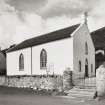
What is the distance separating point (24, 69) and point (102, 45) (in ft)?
51.6

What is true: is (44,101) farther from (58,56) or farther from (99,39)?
(99,39)

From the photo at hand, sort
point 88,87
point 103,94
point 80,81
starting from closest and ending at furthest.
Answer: point 103,94 < point 88,87 < point 80,81

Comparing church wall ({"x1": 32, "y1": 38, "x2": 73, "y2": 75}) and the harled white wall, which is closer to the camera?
church wall ({"x1": 32, "y1": 38, "x2": 73, "y2": 75})

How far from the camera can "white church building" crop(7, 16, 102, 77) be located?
31094 mm

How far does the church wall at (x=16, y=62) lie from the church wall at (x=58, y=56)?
2379 mm

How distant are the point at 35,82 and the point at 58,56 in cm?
513

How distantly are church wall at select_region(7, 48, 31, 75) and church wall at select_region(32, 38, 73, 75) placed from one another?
2.38 meters

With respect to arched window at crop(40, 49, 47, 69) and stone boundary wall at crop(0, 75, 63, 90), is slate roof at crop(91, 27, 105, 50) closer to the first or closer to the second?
arched window at crop(40, 49, 47, 69)

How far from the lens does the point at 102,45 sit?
43.2 m

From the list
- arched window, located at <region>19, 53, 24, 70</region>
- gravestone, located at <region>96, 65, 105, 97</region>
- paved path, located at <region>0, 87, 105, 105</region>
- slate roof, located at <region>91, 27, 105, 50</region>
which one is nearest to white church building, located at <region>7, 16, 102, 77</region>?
arched window, located at <region>19, 53, 24, 70</region>

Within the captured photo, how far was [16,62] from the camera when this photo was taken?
1631 inches

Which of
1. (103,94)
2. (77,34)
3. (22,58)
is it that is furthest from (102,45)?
(103,94)

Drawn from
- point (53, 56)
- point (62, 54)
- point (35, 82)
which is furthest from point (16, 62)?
point (62, 54)

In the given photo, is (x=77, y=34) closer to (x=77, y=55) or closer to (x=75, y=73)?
(x=77, y=55)
